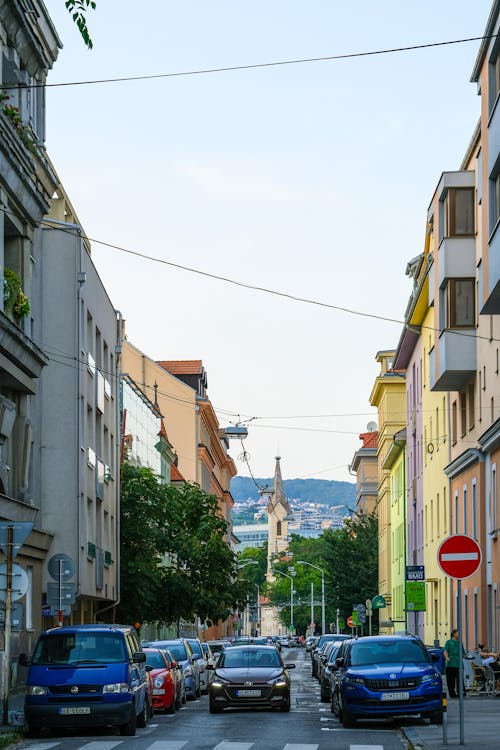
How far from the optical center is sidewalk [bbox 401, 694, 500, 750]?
19.6m

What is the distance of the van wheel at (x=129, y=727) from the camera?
22.5 m

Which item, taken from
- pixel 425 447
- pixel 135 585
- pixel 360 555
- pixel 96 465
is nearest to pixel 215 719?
pixel 96 465

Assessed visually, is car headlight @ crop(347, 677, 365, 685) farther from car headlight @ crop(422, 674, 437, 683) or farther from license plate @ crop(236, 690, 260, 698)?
license plate @ crop(236, 690, 260, 698)

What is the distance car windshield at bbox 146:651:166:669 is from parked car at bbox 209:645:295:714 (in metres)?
1.33

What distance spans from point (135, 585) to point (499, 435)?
1810 cm

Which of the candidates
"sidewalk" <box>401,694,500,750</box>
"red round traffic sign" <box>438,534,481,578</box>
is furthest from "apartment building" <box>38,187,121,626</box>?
"red round traffic sign" <box>438,534,481,578</box>

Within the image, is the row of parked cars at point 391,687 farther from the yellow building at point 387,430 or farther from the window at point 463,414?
the yellow building at point 387,430

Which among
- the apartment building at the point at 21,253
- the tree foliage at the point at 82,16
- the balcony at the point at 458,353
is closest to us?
the tree foliage at the point at 82,16

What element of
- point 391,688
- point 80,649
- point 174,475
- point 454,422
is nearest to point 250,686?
point 391,688

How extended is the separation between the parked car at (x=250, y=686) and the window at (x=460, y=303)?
15.9 m

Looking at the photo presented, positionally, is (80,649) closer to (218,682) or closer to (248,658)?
(218,682)

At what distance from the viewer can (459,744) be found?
19.5 meters

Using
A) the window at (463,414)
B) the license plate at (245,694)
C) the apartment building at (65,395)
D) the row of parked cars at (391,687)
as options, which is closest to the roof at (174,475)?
the window at (463,414)

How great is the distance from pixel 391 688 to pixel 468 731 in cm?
287
